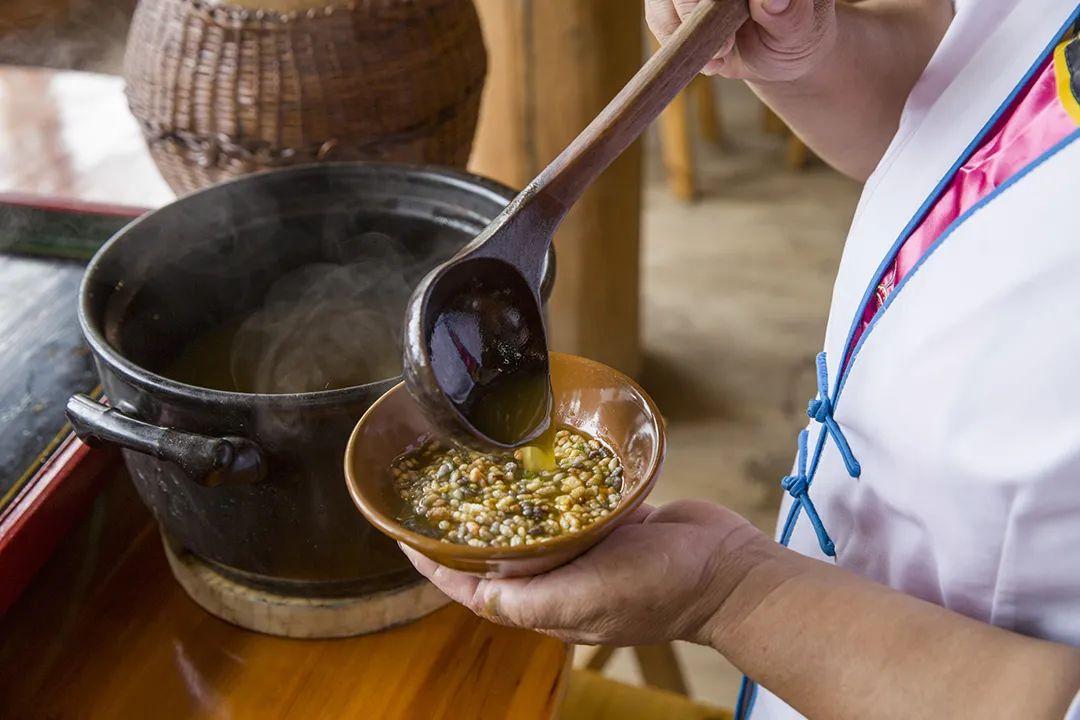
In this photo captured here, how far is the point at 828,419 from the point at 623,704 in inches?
25.9

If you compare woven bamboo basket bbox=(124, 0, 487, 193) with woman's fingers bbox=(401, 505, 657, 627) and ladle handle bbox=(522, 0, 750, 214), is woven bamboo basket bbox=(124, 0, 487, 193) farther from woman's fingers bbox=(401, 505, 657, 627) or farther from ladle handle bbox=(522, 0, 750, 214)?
woman's fingers bbox=(401, 505, 657, 627)

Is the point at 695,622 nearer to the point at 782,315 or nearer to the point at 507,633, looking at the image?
the point at 507,633

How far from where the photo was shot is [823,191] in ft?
15.2

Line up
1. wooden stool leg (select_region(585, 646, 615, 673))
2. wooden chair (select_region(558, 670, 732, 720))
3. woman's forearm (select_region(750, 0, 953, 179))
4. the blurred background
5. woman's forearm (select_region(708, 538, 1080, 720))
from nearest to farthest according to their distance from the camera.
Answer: woman's forearm (select_region(708, 538, 1080, 720)), woman's forearm (select_region(750, 0, 953, 179)), wooden chair (select_region(558, 670, 732, 720)), wooden stool leg (select_region(585, 646, 615, 673)), the blurred background

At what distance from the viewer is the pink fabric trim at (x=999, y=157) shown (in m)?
0.91

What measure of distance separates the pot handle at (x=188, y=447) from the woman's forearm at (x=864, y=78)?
0.81 metres

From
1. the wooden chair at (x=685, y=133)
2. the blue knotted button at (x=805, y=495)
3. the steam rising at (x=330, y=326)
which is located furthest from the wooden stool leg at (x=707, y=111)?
the blue knotted button at (x=805, y=495)

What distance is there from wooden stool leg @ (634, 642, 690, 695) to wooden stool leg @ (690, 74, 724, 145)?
134 inches

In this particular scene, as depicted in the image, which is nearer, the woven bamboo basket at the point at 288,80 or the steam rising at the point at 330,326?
the steam rising at the point at 330,326

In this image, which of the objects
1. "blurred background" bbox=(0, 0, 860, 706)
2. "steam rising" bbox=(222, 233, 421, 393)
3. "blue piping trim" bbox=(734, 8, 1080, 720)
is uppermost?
"blue piping trim" bbox=(734, 8, 1080, 720)

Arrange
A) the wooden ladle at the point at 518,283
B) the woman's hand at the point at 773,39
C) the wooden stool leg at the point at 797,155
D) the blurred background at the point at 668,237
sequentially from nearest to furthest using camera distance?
the wooden ladle at the point at 518,283 < the woman's hand at the point at 773,39 < the blurred background at the point at 668,237 < the wooden stool leg at the point at 797,155

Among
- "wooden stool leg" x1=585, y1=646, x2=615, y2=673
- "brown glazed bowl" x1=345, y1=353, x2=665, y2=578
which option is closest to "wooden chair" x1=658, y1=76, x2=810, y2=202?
"wooden stool leg" x1=585, y1=646, x2=615, y2=673

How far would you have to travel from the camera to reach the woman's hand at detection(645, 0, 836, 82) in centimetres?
111

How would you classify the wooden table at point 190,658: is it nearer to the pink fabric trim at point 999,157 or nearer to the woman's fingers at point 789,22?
the pink fabric trim at point 999,157
